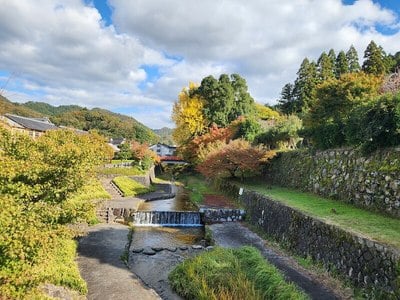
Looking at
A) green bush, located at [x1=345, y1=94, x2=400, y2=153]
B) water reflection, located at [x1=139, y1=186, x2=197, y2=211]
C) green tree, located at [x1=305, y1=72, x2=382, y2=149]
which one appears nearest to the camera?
green bush, located at [x1=345, y1=94, x2=400, y2=153]

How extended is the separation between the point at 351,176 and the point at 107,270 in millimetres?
10014

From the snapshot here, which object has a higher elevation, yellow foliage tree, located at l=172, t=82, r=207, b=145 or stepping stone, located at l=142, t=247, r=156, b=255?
yellow foliage tree, located at l=172, t=82, r=207, b=145

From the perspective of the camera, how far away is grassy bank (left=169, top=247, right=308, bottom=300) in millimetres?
7262

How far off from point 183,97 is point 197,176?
1066 centimetres

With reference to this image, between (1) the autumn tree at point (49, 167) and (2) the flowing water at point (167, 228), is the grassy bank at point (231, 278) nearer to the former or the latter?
(1) the autumn tree at point (49, 167)

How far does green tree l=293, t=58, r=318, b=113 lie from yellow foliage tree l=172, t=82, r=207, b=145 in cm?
1247

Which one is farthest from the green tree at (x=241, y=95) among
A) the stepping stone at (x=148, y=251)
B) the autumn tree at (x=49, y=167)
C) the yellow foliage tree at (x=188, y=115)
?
the autumn tree at (x=49, y=167)

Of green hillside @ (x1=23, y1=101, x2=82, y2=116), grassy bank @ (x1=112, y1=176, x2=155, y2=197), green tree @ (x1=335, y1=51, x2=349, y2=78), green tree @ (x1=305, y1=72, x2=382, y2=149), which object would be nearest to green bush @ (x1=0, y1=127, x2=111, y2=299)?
green tree @ (x1=305, y1=72, x2=382, y2=149)

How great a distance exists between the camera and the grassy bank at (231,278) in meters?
7.26

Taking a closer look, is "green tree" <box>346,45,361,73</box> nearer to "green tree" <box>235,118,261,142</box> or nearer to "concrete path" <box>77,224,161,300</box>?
"green tree" <box>235,118,261,142</box>

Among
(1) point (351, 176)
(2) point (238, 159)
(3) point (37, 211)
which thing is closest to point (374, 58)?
(2) point (238, 159)

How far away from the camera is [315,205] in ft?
41.7

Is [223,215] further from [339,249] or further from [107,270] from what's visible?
[339,249]

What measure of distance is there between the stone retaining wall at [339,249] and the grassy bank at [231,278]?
5.41ft
